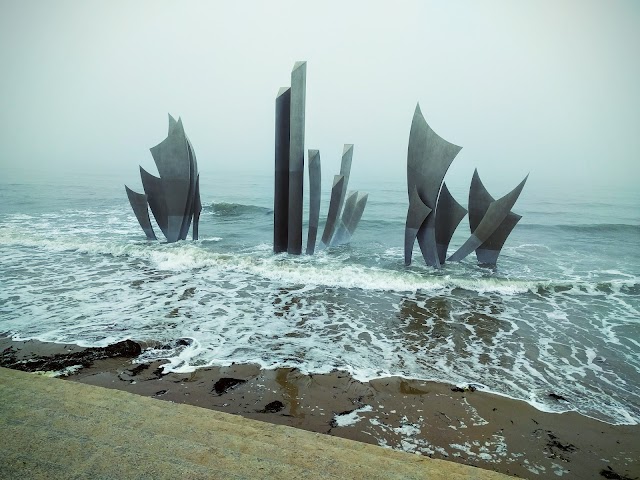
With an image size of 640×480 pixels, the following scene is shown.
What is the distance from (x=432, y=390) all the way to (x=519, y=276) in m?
5.68

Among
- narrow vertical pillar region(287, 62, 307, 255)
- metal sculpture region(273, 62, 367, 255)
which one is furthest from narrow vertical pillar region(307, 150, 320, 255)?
narrow vertical pillar region(287, 62, 307, 255)

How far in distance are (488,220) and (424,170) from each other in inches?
73.5

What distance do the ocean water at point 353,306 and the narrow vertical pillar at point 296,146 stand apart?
1.04m

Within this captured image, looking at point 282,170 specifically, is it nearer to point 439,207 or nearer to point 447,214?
point 439,207

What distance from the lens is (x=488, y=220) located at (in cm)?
853

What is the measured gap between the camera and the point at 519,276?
340 inches

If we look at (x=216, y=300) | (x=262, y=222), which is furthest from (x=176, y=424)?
(x=262, y=222)

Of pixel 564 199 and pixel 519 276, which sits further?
pixel 564 199

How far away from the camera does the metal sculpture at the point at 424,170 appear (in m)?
7.97

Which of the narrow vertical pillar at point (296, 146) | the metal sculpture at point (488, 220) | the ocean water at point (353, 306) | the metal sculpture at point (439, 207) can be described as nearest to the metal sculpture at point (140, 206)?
the ocean water at point (353, 306)

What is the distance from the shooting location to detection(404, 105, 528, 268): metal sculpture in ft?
26.4

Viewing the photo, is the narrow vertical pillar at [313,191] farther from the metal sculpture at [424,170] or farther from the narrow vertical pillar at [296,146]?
the metal sculpture at [424,170]

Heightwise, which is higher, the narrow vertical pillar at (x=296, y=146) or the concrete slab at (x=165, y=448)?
the narrow vertical pillar at (x=296, y=146)

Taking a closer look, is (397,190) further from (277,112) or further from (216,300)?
(216,300)
